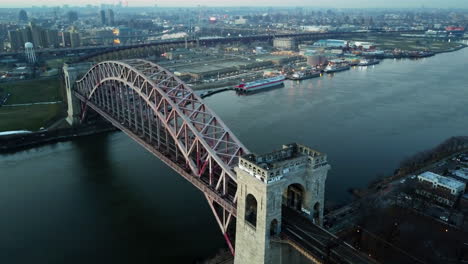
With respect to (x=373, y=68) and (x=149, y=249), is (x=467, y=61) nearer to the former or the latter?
(x=373, y=68)

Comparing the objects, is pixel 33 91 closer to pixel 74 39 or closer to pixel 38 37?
pixel 74 39

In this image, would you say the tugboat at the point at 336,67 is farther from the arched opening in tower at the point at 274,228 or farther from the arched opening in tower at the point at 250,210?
the arched opening in tower at the point at 274,228

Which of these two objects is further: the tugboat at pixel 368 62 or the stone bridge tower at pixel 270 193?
the tugboat at pixel 368 62

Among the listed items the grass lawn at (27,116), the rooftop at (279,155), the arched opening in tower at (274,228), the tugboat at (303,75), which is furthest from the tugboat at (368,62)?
the arched opening in tower at (274,228)

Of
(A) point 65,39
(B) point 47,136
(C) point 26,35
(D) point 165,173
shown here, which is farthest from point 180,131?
(A) point 65,39

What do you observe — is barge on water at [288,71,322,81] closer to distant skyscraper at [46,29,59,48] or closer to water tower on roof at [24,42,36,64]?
water tower on roof at [24,42,36,64]
